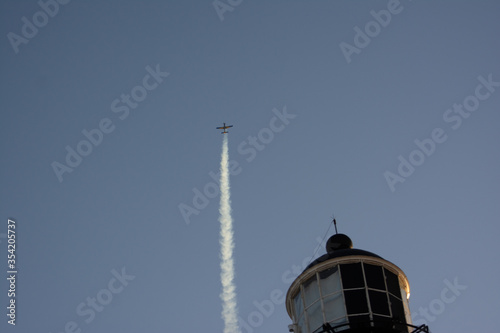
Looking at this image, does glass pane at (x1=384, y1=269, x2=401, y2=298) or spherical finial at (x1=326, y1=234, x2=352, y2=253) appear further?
spherical finial at (x1=326, y1=234, x2=352, y2=253)

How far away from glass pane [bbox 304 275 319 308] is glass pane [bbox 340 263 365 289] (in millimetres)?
1768

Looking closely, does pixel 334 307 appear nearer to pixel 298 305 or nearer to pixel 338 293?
pixel 338 293

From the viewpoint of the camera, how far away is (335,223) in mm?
47500

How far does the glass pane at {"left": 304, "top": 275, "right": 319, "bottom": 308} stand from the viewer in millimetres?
41594

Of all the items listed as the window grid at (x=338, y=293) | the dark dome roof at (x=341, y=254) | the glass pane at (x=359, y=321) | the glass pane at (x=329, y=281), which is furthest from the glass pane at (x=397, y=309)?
the glass pane at (x=329, y=281)

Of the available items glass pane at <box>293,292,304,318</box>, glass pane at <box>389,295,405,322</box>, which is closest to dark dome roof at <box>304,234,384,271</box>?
glass pane at <box>293,292,304,318</box>

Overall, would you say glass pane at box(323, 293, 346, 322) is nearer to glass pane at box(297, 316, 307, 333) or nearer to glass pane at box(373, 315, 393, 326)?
glass pane at box(373, 315, 393, 326)

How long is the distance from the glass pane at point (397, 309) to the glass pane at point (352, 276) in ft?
6.53

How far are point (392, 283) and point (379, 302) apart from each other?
224cm

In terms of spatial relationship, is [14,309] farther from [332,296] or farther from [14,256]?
[332,296]

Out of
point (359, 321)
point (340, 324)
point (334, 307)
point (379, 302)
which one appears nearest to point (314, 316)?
point (334, 307)

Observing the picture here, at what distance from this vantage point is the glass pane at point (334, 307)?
39.6 m

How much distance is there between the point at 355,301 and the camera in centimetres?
3981

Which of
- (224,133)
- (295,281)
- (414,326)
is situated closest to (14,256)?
(295,281)
